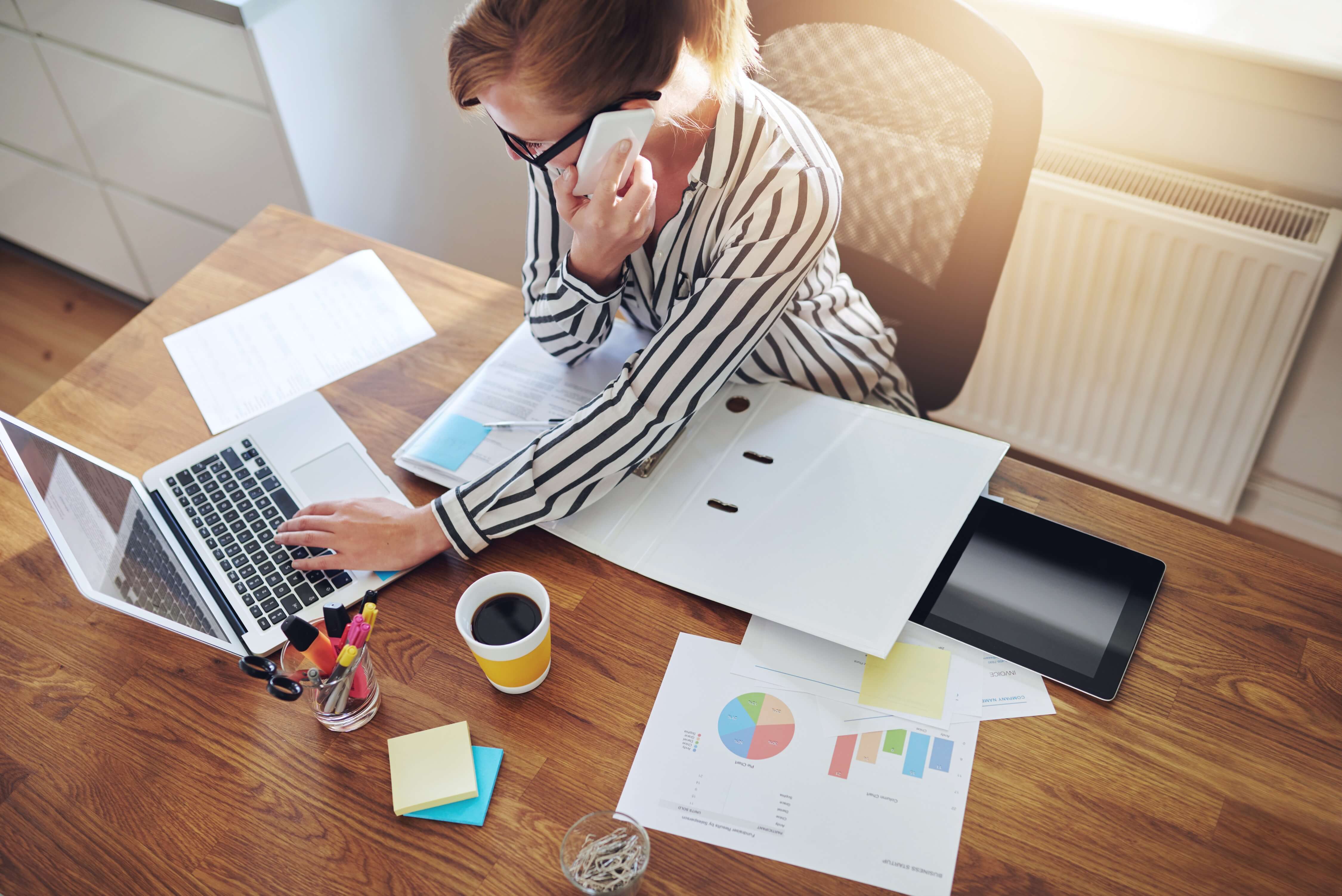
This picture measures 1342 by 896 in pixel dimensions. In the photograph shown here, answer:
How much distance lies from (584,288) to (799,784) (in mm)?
603

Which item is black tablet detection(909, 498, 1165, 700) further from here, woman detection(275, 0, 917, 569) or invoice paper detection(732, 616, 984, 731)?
woman detection(275, 0, 917, 569)

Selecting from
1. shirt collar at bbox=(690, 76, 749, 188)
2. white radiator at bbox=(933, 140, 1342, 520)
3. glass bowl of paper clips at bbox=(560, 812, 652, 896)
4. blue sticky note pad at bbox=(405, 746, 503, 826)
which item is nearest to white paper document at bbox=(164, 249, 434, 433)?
shirt collar at bbox=(690, 76, 749, 188)

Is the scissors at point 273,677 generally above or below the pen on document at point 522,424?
below

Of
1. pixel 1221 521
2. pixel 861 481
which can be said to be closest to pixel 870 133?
pixel 861 481

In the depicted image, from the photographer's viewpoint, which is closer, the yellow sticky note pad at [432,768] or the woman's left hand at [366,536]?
the yellow sticky note pad at [432,768]

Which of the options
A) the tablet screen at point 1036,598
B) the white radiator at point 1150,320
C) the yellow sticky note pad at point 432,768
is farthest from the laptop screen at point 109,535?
the white radiator at point 1150,320

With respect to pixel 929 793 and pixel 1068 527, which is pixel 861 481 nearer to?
pixel 1068 527

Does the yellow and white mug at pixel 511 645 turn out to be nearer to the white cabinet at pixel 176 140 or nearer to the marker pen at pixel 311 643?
the marker pen at pixel 311 643

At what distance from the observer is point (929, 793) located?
791 mm

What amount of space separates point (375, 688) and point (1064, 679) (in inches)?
24.6

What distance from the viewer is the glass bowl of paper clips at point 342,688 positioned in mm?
823

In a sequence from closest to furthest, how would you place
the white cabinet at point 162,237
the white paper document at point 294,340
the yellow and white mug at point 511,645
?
the yellow and white mug at point 511,645 < the white paper document at point 294,340 < the white cabinet at point 162,237

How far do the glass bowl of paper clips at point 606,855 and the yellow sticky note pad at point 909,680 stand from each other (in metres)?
0.24

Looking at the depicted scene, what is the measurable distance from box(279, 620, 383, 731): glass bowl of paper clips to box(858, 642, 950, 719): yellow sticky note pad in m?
0.44
